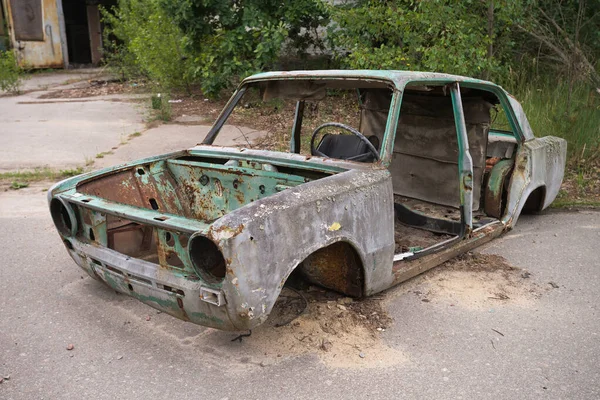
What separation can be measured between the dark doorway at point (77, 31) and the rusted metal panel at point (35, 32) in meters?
2.94

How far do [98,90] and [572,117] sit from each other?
39.1ft

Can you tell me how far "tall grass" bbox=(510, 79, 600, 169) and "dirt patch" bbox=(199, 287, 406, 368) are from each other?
4.46 m

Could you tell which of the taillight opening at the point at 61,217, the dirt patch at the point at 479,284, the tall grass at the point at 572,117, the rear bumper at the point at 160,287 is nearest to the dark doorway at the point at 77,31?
the tall grass at the point at 572,117

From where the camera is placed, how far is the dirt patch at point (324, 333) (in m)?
3.01

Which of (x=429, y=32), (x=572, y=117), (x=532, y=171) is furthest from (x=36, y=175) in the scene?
(x=572, y=117)

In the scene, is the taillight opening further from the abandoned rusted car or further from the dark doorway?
the dark doorway

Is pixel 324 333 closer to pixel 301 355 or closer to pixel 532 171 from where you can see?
pixel 301 355

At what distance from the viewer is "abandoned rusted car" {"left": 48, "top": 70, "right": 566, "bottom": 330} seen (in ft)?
8.96

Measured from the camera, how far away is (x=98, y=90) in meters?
14.6

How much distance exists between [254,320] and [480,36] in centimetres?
586

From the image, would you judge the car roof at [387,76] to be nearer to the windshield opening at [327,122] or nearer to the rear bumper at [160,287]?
the windshield opening at [327,122]

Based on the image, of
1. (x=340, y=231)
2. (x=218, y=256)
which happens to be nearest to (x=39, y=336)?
(x=218, y=256)

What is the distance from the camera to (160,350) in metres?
3.10

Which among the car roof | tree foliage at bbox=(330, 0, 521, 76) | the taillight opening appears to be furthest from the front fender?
the taillight opening
